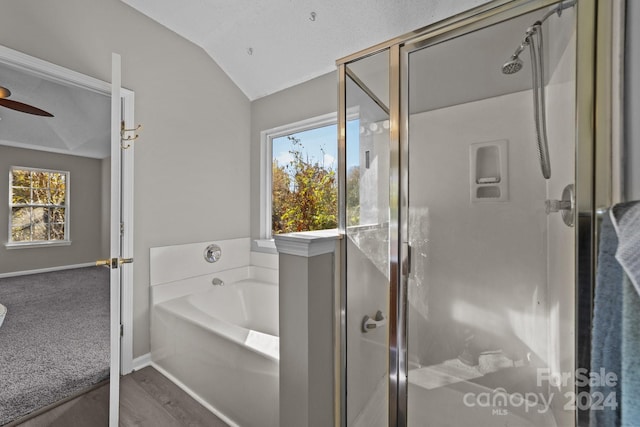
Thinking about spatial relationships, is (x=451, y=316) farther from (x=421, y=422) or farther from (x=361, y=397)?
(x=361, y=397)

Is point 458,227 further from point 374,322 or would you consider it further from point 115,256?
point 115,256

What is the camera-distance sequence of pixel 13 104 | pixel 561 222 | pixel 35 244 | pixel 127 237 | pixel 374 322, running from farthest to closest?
pixel 35 244, pixel 127 237, pixel 13 104, pixel 374 322, pixel 561 222

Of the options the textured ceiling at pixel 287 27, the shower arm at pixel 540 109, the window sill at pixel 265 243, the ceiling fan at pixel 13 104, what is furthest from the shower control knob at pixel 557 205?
the ceiling fan at pixel 13 104

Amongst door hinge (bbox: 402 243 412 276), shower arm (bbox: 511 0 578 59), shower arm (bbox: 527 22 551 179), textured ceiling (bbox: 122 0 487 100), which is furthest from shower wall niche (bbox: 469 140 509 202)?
textured ceiling (bbox: 122 0 487 100)

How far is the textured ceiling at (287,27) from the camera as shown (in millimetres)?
1711

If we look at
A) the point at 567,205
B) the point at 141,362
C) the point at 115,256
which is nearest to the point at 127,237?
the point at 115,256

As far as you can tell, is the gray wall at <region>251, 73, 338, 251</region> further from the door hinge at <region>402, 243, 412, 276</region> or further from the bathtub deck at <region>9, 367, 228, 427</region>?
the door hinge at <region>402, 243, 412, 276</region>

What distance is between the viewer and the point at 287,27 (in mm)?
2057

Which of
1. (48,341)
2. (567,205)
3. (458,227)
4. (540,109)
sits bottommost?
(48,341)

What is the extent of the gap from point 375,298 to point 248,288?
1.65 metres

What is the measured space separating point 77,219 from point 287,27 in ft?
13.9

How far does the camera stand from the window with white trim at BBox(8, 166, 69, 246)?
10.3 feet

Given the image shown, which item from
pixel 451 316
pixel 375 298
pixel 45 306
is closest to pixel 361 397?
pixel 375 298

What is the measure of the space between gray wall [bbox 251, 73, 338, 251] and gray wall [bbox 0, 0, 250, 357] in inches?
3.6
